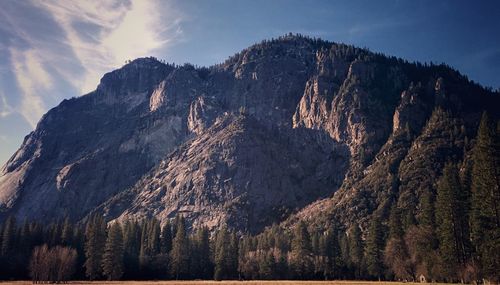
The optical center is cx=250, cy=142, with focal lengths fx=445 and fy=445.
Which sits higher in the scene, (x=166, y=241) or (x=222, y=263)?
(x=166, y=241)

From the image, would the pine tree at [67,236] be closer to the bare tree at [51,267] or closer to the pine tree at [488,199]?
the bare tree at [51,267]

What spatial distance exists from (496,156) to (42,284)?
9009 cm

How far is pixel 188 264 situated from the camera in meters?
134

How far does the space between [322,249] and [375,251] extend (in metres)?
22.5

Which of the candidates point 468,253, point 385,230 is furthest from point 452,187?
point 385,230

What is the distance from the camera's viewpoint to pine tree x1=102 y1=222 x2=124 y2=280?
11638 centimetres

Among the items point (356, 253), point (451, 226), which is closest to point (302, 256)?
point (356, 253)

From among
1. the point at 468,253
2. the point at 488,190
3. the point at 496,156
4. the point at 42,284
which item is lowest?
the point at 42,284

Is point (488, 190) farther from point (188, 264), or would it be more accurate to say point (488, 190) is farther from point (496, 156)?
point (188, 264)

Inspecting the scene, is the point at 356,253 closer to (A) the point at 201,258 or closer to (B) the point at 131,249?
(A) the point at 201,258

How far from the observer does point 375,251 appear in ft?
390

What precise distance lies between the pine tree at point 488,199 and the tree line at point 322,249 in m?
0.15

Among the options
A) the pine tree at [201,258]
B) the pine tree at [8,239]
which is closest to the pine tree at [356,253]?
the pine tree at [201,258]

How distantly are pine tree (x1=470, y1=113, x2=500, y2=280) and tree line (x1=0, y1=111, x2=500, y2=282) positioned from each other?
0.15 m
